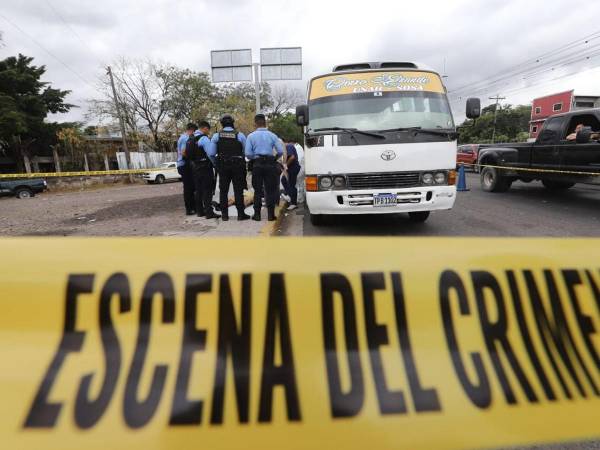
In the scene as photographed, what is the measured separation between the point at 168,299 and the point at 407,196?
405 cm

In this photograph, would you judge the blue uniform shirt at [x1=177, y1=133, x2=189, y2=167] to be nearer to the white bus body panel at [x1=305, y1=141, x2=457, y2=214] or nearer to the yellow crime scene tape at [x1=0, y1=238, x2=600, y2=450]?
the white bus body panel at [x1=305, y1=141, x2=457, y2=214]

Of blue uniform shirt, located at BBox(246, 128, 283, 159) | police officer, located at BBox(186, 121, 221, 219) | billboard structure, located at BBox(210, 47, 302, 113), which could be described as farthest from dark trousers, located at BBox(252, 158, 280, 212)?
billboard structure, located at BBox(210, 47, 302, 113)

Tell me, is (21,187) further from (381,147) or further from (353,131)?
(381,147)

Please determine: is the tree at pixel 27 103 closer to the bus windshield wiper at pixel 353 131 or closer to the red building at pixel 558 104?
the bus windshield wiper at pixel 353 131

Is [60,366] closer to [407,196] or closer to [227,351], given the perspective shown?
[227,351]

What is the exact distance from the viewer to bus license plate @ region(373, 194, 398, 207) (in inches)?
191

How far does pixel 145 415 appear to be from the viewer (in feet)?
4.13

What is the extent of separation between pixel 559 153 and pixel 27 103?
31.0 metres

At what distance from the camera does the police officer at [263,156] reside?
586 centimetres

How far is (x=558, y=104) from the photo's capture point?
22453 mm

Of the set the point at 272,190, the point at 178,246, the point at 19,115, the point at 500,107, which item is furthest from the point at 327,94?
the point at 500,107

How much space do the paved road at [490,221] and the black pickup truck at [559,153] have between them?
26.5 inches

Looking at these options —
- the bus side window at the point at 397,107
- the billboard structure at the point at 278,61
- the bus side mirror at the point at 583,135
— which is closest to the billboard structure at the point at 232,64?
the billboard structure at the point at 278,61

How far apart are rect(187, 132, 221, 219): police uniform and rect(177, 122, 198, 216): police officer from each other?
0.84 ft
